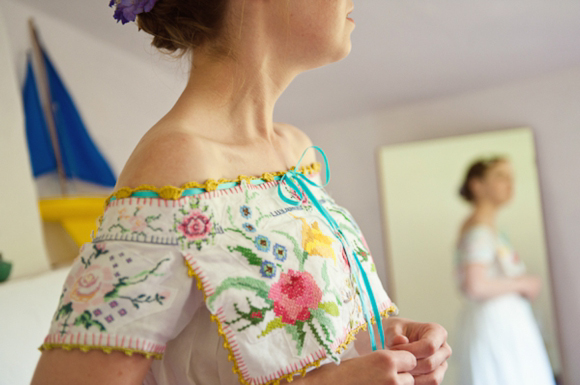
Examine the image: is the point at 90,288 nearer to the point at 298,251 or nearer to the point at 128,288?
the point at 128,288

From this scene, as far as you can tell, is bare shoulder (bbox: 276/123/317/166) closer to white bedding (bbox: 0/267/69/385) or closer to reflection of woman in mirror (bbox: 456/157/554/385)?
white bedding (bbox: 0/267/69/385)

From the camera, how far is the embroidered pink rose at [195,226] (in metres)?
0.42

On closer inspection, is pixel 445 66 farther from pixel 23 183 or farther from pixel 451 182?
pixel 23 183

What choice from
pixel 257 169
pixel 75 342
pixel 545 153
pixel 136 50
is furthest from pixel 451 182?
pixel 75 342

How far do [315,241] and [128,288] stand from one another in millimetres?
210

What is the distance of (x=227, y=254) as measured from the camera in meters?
0.43

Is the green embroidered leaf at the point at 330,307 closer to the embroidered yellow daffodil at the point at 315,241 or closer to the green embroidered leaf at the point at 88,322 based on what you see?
the embroidered yellow daffodil at the point at 315,241

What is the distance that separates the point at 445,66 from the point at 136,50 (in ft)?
6.20

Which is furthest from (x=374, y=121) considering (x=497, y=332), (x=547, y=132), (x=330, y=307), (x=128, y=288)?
(x=128, y=288)

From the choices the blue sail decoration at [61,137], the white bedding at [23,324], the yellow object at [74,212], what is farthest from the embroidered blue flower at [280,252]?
the blue sail decoration at [61,137]

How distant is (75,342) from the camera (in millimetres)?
375

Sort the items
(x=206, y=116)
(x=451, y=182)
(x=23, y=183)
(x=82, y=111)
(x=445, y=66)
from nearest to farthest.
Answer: (x=206, y=116) < (x=23, y=183) < (x=82, y=111) < (x=445, y=66) < (x=451, y=182)

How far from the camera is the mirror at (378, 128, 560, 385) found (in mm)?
3082

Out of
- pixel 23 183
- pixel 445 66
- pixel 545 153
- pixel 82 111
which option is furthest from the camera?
pixel 545 153
